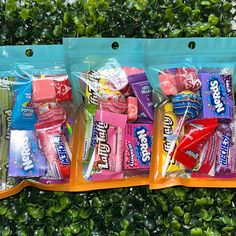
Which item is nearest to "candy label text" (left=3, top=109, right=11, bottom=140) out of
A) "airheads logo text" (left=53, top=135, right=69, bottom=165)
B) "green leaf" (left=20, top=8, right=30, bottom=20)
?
"airheads logo text" (left=53, top=135, right=69, bottom=165)

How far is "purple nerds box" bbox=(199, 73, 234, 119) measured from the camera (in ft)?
3.82

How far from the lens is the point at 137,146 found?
1186 millimetres

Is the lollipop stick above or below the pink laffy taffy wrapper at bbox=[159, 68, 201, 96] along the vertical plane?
below

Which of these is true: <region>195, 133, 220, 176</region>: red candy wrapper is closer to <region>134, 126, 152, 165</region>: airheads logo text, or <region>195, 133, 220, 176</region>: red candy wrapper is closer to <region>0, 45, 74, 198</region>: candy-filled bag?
<region>134, 126, 152, 165</region>: airheads logo text

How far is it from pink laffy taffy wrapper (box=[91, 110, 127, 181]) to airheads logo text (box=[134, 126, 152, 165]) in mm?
36

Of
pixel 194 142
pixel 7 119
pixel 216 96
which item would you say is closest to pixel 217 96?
pixel 216 96

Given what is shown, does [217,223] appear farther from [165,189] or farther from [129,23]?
[129,23]

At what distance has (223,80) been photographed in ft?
3.90

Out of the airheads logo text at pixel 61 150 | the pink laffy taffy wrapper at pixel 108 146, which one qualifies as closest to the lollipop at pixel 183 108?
the pink laffy taffy wrapper at pixel 108 146

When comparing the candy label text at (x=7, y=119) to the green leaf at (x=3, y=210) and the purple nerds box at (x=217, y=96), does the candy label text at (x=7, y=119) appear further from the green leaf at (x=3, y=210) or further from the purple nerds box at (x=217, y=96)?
the purple nerds box at (x=217, y=96)

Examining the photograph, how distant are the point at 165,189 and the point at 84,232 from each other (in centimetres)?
20

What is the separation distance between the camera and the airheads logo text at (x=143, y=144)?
1184mm

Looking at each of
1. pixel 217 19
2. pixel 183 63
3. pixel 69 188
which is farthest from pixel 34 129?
pixel 217 19

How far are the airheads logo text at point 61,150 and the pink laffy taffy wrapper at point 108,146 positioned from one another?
0.06 meters
